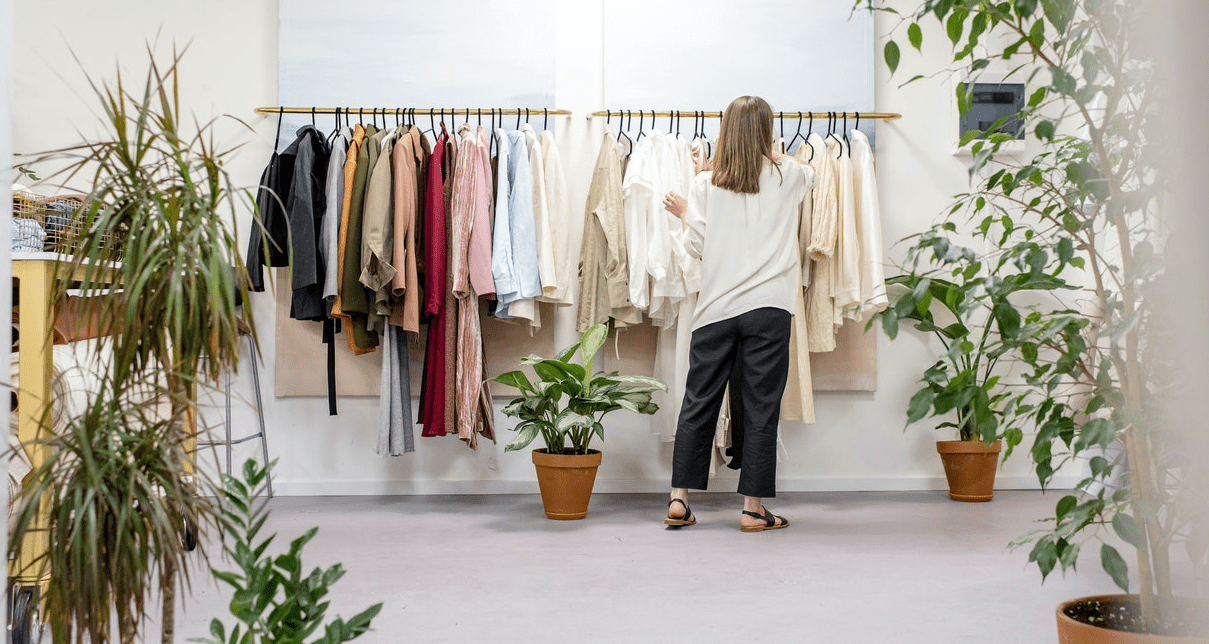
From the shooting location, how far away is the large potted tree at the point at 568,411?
2.93 meters

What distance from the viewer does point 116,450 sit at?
904 mm

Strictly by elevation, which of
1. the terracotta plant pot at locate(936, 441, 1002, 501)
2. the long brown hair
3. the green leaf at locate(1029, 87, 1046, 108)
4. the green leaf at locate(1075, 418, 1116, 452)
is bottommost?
the terracotta plant pot at locate(936, 441, 1002, 501)

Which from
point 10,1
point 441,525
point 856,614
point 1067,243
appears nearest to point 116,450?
point 10,1

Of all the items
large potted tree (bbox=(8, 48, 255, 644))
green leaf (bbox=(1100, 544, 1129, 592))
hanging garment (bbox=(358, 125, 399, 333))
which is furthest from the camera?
hanging garment (bbox=(358, 125, 399, 333))

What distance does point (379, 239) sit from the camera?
3.16 metres

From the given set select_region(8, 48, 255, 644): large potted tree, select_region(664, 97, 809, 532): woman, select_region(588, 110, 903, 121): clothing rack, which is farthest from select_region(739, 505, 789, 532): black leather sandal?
select_region(8, 48, 255, 644): large potted tree

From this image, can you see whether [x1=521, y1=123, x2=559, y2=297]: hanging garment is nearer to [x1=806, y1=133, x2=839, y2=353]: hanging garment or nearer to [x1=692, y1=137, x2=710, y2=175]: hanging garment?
[x1=692, y1=137, x2=710, y2=175]: hanging garment

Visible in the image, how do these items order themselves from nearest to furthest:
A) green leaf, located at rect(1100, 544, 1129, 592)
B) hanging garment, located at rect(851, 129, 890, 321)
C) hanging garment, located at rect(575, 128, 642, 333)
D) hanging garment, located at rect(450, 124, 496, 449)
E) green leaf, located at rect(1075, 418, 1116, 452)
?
green leaf, located at rect(1075, 418, 1116, 452) → green leaf, located at rect(1100, 544, 1129, 592) → hanging garment, located at rect(450, 124, 496, 449) → hanging garment, located at rect(575, 128, 642, 333) → hanging garment, located at rect(851, 129, 890, 321)

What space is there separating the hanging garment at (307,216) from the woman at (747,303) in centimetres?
142

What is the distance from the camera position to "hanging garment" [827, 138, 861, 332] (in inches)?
135

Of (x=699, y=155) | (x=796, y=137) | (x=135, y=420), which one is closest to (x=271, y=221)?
(x=699, y=155)

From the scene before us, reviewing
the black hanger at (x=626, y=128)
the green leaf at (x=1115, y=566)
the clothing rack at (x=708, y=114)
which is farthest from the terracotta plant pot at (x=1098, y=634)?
the clothing rack at (x=708, y=114)

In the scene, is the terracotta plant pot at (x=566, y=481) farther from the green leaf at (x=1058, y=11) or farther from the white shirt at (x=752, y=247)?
the green leaf at (x=1058, y=11)

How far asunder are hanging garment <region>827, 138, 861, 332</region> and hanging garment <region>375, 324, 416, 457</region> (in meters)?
1.69
